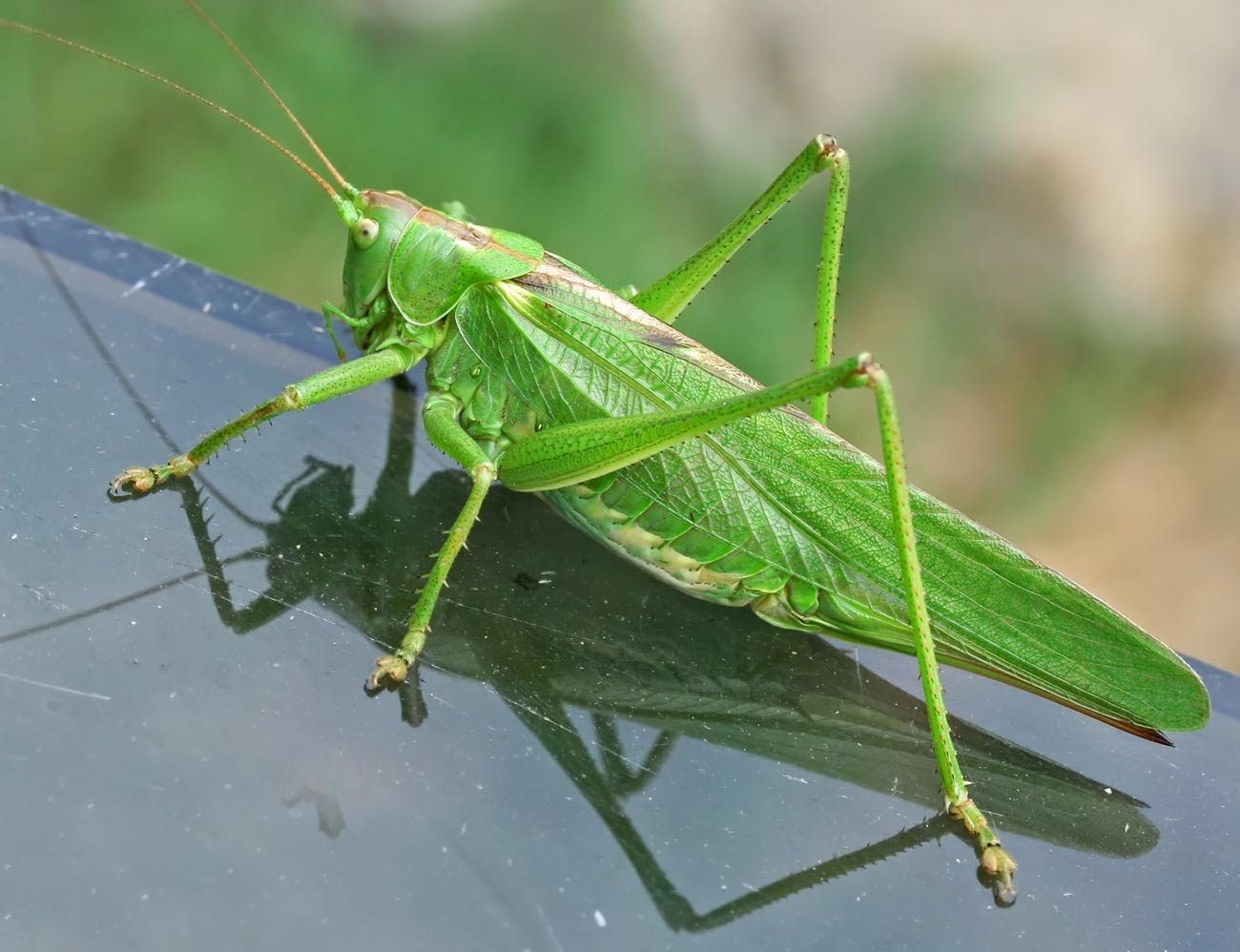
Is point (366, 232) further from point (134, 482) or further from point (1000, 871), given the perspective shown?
point (1000, 871)

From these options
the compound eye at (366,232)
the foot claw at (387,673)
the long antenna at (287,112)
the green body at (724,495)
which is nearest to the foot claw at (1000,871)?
the green body at (724,495)

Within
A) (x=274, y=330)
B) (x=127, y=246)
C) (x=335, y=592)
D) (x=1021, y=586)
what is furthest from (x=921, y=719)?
(x=127, y=246)

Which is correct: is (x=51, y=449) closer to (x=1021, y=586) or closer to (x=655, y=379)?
(x=655, y=379)

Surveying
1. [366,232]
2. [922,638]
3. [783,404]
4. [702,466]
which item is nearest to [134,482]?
[366,232]

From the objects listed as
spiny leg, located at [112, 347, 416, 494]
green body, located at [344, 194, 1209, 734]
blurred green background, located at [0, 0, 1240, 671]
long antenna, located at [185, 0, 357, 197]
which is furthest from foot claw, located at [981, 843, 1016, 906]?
blurred green background, located at [0, 0, 1240, 671]

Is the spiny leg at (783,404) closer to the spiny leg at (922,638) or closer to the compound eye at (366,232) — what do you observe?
the spiny leg at (922,638)

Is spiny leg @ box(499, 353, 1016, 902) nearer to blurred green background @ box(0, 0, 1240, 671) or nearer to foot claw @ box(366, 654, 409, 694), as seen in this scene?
foot claw @ box(366, 654, 409, 694)
